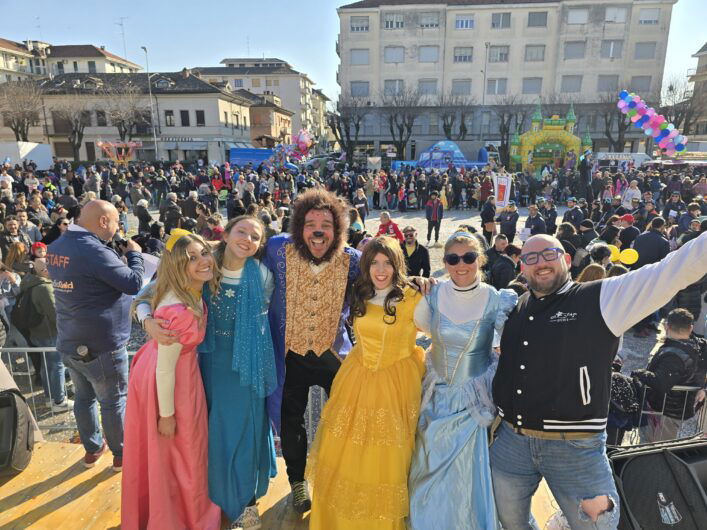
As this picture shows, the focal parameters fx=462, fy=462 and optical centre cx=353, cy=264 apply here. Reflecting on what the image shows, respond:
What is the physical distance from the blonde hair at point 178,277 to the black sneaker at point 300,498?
131cm

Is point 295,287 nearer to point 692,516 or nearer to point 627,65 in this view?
point 692,516

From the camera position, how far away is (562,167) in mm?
24703

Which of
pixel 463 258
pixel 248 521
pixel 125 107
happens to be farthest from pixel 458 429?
pixel 125 107

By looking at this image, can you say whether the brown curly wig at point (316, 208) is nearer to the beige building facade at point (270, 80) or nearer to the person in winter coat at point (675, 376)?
the person in winter coat at point (675, 376)

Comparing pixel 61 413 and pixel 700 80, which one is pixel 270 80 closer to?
pixel 700 80

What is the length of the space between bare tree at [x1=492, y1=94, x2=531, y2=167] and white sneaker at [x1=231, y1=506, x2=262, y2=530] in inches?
1503

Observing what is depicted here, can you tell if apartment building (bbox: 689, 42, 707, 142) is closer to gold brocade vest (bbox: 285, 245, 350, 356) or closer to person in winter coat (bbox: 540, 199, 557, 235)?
person in winter coat (bbox: 540, 199, 557, 235)

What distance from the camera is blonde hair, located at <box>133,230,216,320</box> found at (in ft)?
8.00

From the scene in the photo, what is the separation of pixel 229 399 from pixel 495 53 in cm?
4453

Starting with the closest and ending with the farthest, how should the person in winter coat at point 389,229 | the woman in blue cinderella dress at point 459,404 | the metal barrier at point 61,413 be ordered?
1. the woman in blue cinderella dress at point 459,404
2. the metal barrier at point 61,413
3. the person in winter coat at point 389,229

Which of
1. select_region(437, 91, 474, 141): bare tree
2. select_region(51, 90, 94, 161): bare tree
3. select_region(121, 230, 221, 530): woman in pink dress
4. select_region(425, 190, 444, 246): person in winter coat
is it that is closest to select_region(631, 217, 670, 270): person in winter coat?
select_region(425, 190, 444, 246): person in winter coat

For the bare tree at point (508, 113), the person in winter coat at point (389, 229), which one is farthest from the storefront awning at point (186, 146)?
the person in winter coat at point (389, 229)

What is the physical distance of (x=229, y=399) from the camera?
2637 millimetres

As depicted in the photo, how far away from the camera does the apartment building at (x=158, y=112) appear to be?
38781 mm
